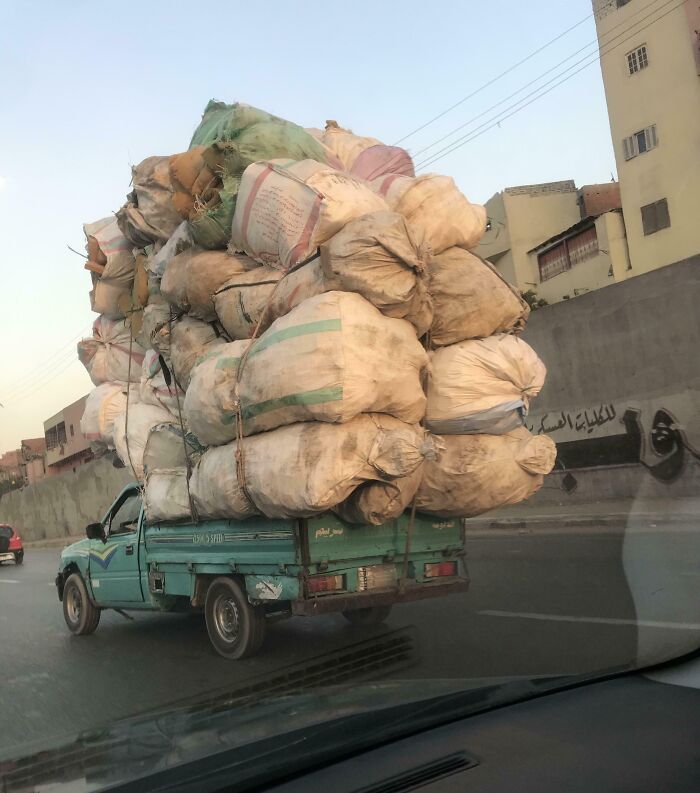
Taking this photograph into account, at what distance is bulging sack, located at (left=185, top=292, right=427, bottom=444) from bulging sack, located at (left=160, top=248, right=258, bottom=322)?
1.23 metres

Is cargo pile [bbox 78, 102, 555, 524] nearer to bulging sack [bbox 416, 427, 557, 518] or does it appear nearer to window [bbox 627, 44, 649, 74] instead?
bulging sack [bbox 416, 427, 557, 518]

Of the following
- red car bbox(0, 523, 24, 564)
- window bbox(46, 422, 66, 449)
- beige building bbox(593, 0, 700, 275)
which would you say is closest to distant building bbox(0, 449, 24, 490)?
window bbox(46, 422, 66, 449)

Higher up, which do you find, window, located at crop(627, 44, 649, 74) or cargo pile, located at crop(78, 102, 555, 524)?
window, located at crop(627, 44, 649, 74)

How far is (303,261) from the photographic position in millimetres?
5613

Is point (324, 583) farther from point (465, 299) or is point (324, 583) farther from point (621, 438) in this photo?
point (621, 438)

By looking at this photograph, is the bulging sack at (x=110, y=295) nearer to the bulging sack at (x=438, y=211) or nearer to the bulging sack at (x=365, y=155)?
the bulging sack at (x=365, y=155)

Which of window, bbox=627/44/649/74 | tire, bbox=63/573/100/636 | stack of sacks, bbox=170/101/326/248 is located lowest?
tire, bbox=63/573/100/636

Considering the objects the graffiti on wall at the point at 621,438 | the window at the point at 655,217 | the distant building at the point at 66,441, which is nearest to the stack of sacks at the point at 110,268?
the graffiti on wall at the point at 621,438

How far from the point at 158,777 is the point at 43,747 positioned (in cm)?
77

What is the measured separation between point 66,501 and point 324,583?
30720mm

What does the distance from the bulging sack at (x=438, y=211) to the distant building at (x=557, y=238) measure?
2382cm

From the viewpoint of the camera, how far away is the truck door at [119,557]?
24.4 ft

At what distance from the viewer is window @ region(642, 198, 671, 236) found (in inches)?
1080

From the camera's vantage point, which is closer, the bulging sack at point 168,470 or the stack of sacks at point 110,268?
the bulging sack at point 168,470
